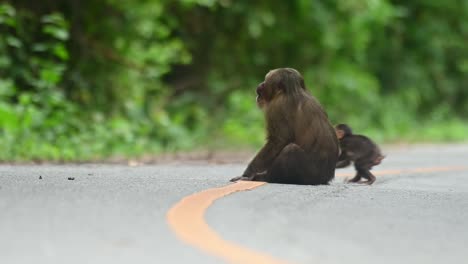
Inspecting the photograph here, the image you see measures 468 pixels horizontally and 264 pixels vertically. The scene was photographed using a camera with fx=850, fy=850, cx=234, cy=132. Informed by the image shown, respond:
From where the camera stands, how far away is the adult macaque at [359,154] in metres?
8.91

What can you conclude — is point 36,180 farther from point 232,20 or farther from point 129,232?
point 232,20

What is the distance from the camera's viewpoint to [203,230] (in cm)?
454

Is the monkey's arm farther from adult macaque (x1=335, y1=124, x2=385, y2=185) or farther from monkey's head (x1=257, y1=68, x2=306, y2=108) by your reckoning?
adult macaque (x1=335, y1=124, x2=385, y2=185)

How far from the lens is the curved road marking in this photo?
3.89 meters

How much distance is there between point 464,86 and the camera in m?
29.0

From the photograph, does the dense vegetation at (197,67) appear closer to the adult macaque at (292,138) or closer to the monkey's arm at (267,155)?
the monkey's arm at (267,155)

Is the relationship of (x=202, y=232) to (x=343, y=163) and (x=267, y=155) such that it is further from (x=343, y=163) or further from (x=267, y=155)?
(x=343, y=163)

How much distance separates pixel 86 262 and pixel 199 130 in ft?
44.4

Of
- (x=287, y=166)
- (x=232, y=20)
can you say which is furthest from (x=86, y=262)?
(x=232, y=20)

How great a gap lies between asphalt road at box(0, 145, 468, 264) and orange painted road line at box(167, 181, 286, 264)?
0.20 ft

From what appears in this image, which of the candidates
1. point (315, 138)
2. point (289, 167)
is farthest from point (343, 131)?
point (289, 167)

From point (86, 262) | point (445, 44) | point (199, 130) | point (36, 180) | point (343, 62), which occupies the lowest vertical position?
point (86, 262)

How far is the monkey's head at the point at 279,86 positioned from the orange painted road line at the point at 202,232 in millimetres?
1634

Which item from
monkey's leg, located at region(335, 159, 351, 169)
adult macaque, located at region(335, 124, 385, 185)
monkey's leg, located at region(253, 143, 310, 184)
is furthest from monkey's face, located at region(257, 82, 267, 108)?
monkey's leg, located at region(335, 159, 351, 169)
